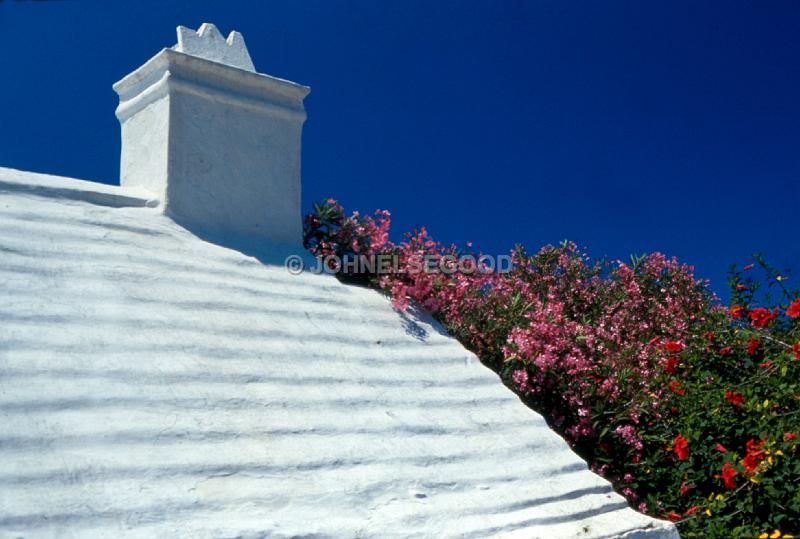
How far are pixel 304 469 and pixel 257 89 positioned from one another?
334cm

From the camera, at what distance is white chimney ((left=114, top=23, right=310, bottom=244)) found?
530 cm

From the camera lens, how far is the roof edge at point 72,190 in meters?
4.53

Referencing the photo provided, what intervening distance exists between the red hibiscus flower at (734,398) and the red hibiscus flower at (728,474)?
1.97ft

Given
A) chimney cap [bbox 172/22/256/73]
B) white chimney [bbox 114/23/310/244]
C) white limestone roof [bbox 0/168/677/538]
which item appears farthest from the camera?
chimney cap [bbox 172/22/256/73]

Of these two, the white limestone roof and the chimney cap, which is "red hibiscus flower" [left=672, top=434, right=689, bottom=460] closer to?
the white limestone roof

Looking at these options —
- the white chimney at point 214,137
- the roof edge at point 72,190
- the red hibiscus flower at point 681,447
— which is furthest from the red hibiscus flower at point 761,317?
the roof edge at point 72,190

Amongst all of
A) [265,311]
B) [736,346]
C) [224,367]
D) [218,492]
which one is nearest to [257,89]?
[265,311]

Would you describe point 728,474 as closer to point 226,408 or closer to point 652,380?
point 652,380

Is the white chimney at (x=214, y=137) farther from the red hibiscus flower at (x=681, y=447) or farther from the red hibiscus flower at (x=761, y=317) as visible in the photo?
the red hibiscus flower at (x=761, y=317)

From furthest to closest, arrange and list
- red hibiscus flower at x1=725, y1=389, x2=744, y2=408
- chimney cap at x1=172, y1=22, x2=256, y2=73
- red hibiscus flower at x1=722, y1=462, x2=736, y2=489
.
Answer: chimney cap at x1=172, y1=22, x2=256, y2=73, red hibiscus flower at x1=725, y1=389, x2=744, y2=408, red hibiscus flower at x1=722, y1=462, x2=736, y2=489

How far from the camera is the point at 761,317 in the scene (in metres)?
5.69

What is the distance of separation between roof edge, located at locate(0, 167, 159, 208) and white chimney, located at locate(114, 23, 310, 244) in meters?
0.16

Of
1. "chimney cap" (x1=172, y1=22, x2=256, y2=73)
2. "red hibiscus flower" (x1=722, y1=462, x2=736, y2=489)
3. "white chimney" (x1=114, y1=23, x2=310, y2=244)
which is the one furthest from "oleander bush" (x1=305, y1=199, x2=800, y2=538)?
"chimney cap" (x1=172, y1=22, x2=256, y2=73)

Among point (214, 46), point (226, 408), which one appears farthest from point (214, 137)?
point (226, 408)
